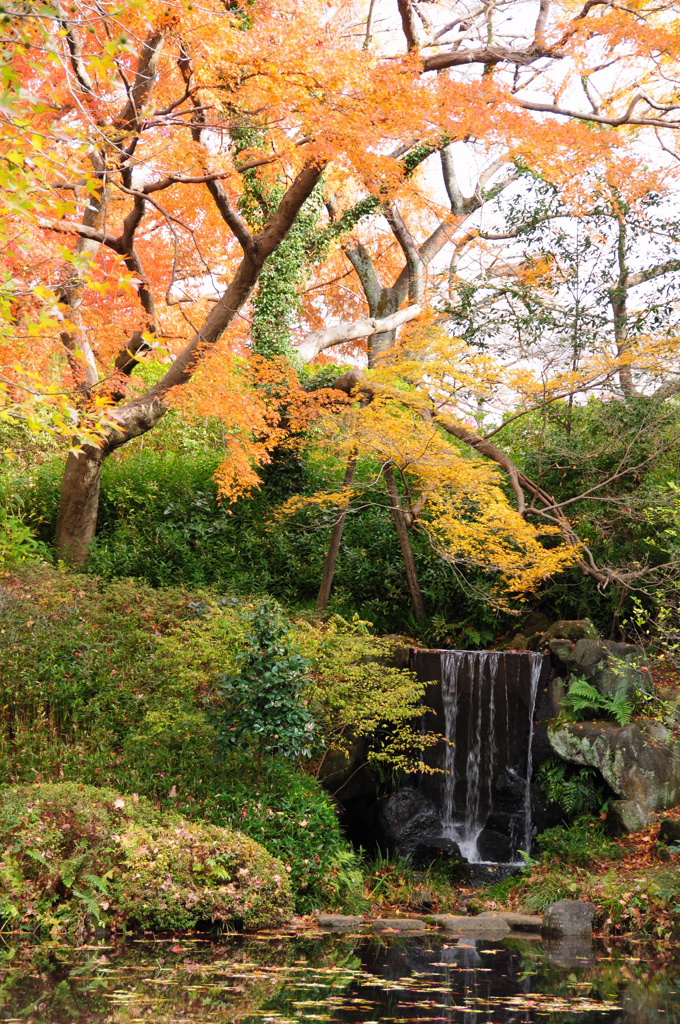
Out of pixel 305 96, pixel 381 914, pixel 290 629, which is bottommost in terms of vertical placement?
pixel 381 914

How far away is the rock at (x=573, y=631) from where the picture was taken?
10094 millimetres

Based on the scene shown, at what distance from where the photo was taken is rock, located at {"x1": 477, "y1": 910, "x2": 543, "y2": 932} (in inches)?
299

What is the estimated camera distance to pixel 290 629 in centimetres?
839

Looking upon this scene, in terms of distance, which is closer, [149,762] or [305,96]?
[149,762]

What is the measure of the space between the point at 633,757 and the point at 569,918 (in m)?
1.99

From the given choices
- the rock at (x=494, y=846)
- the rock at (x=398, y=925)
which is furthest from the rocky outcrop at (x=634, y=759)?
the rock at (x=398, y=925)

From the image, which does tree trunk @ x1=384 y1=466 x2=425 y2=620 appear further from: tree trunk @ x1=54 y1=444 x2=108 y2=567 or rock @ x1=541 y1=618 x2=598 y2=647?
tree trunk @ x1=54 y1=444 x2=108 y2=567

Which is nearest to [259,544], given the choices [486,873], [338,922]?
[486,873]

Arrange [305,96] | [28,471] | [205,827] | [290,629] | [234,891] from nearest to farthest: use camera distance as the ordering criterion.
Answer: [234,891] → [205,827] → [290,629] → [305,96] → [28,471]

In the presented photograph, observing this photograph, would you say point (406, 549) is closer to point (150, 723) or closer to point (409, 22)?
point (150, 723)

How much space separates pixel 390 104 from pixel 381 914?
7.97 m

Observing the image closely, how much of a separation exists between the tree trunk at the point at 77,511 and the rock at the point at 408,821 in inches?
206

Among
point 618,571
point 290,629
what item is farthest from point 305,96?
point 618,571

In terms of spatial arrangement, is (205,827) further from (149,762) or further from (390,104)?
(390,104)
